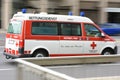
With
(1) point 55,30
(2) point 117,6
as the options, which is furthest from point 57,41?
(2) point 117,6

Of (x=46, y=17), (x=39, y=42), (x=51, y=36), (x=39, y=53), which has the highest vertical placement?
(x=46, y=17)

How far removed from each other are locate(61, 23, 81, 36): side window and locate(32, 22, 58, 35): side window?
0.29 metres

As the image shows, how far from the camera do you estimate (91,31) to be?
15172 mm

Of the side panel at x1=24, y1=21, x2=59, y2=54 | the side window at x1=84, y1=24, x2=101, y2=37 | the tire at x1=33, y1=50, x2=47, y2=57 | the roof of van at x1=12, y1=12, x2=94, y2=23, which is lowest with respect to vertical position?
the tire at x1=33, y1=50, x2=47, y2=57

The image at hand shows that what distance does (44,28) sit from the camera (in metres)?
14.3

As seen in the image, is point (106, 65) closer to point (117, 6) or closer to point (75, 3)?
point (75, 3)

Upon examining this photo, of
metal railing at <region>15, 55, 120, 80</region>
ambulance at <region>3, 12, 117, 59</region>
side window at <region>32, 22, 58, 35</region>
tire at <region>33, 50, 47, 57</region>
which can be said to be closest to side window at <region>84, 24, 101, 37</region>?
ambulance at <region>3, 12, 117, 59</region>

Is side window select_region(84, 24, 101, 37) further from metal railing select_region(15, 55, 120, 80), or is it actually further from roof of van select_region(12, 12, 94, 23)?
metal railing select_region(15, 55, 120, 80)

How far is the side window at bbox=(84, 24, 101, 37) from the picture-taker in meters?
15.0

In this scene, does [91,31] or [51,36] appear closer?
[51,36]

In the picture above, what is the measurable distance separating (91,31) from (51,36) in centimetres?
171

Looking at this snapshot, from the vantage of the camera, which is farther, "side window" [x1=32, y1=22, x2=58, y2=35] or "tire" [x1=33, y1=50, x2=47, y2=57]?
"tire" [x1=33, y1=50, x2=47, y2=57]

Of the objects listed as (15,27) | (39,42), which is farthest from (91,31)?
(15,27)

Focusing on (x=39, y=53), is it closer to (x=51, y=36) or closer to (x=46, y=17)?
(x=51, y=36)
